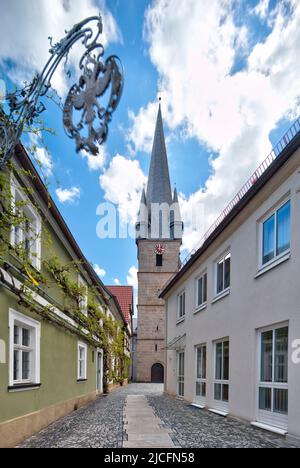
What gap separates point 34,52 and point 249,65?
11.4ft

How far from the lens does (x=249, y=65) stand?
5.82 m

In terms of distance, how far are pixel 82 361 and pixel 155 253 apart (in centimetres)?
2738

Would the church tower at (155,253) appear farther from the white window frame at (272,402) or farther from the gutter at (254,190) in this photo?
the white window frame at (272,402)

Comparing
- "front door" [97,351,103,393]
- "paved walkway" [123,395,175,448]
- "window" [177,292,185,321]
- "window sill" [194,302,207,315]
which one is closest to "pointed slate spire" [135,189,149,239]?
"front door" [97,351,103,393]

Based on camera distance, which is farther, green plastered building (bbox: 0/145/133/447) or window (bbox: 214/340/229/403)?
window (bbox: 214/340/229/403)

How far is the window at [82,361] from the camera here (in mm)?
13342

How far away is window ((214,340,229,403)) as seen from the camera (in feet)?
32.8

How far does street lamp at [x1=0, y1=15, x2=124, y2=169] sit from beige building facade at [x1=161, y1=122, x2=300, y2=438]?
422 centimetres

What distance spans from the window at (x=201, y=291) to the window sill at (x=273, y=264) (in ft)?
15.8

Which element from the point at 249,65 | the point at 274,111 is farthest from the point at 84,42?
the point at 274,111

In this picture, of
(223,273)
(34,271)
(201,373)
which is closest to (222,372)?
(201,373)

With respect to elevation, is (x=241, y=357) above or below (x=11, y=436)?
above

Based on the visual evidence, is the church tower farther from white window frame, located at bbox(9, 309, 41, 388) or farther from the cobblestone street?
white window frame, located at bbox(9, 309, 41, 388)
